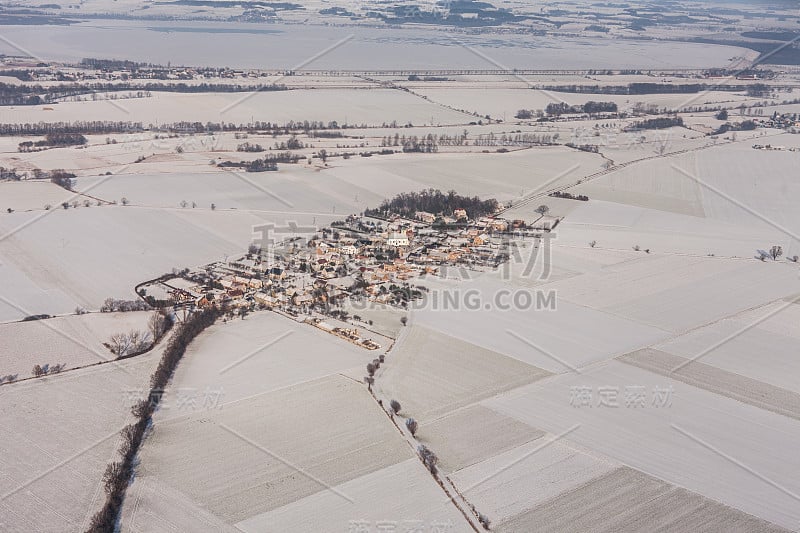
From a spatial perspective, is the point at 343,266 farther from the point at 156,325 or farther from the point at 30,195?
the point at 30,195

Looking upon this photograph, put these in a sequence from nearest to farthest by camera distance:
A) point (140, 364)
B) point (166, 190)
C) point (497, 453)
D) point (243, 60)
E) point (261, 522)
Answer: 1. point (261, 522)
2. point (497, 453)
3. point (140, 364)
4. point (166, 190)
5. point (243, 60)

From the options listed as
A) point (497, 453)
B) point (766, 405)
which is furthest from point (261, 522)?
point (766, 405)

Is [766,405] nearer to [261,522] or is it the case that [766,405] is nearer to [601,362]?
[601,362]

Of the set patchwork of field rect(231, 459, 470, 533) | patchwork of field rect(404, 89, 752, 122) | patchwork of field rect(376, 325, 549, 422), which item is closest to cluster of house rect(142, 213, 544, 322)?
patchwork of field rect(376, 325, 549, 422)

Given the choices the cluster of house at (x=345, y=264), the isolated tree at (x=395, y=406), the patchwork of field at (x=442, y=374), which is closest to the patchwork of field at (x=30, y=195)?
the cluster of house at (x=345, y=264)

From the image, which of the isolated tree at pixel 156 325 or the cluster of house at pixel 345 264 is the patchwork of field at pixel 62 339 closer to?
the isolated tree at pixel 156 325

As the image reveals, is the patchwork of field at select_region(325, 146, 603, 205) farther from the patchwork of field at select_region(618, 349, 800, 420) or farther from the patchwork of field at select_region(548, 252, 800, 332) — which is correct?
the patchwork of field at select_region(618, 349, 800, 420)

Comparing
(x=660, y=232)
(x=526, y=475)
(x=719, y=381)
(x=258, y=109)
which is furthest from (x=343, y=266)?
(x=258, y=109)
